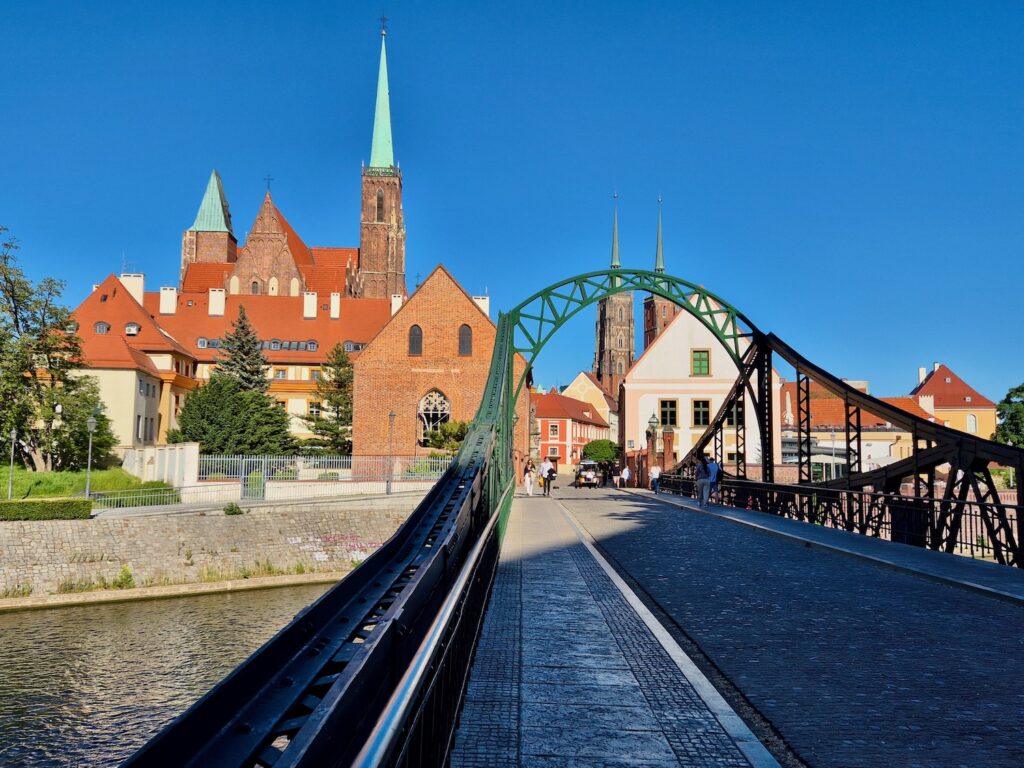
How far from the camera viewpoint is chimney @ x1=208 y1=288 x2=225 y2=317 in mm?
69812

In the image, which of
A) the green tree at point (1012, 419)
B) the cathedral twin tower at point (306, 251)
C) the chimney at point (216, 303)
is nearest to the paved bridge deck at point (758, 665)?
the green tree at point (1012, 419)

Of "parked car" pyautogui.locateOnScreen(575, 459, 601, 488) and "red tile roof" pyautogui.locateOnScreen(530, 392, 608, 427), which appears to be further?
"red tile roof" pyautogui.locateOnScreen(530, 392, 608, 427)

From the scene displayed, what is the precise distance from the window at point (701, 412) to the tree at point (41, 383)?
31.3 m

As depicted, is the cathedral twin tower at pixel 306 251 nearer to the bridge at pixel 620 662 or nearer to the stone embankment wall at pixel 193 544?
the stone embankment wall at pixel 193 544

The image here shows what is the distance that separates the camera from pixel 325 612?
4324mm

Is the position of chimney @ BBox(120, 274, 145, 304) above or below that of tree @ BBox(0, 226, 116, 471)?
above

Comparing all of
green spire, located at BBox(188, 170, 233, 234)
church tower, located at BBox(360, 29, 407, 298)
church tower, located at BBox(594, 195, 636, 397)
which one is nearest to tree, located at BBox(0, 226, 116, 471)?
church tower, located at BBox(360, 29, 407, 298)

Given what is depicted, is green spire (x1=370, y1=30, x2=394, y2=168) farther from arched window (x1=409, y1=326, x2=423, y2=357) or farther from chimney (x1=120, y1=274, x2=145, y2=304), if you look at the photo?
arched window (x1=409, y1=326, x2=423, y2=357)

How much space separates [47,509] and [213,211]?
74.7m

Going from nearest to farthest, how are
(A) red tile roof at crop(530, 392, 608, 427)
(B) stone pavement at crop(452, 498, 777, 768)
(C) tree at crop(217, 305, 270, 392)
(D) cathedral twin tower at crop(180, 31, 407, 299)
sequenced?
(B) stone pavement at crop(452, 498, 777, 768) → (C) tree at crop(217, 305, 270, 392) → (D) cathedral twin tower at crop(180, 31, 407, 299) → (A) red tile roof at crop(530, 392, 608, 427)

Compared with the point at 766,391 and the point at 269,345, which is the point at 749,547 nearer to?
the point at 766,391

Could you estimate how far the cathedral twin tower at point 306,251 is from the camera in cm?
8081

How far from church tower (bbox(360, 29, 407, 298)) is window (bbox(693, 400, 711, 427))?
45.3 meters

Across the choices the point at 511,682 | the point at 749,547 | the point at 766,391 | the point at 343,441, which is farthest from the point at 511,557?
the point at 343,441
